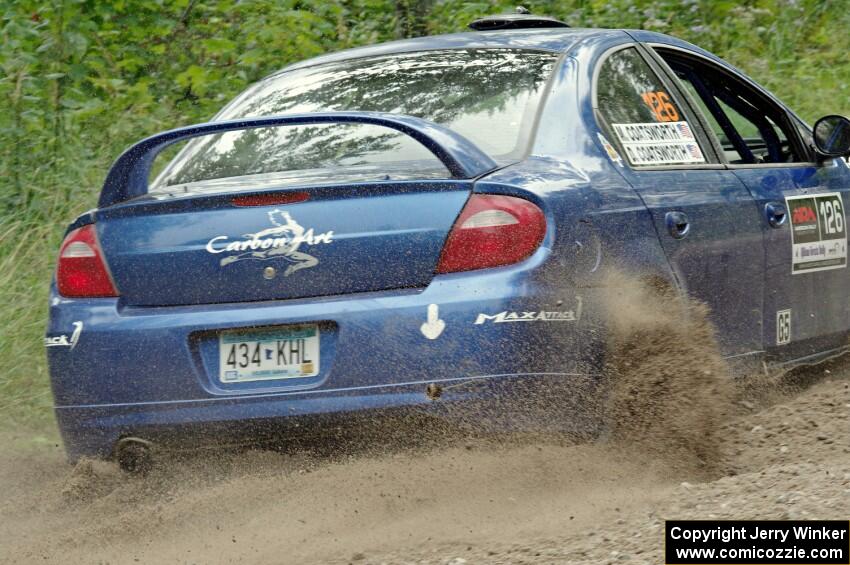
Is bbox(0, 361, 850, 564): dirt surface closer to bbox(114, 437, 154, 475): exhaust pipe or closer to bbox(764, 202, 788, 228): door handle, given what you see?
bbox(114, 437, 154, 475): exhaust pipe

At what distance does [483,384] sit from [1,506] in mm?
1972

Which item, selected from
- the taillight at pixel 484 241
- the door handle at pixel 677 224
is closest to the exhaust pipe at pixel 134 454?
the taillight at pixel 484 241

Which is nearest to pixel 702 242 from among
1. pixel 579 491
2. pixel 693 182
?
pixel 693 182

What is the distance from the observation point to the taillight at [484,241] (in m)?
3.87

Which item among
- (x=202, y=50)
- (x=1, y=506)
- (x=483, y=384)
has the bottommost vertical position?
(x=1, y=506)

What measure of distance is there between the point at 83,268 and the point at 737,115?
10.6 ft

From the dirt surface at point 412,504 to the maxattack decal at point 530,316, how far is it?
34 cm

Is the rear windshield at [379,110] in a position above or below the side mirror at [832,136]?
above

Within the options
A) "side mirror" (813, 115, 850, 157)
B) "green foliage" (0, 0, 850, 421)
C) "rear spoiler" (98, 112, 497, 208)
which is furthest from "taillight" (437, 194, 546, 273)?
"green foliage" (0, 0, 850, 421)

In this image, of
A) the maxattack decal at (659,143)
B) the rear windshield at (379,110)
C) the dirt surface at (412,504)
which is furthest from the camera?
the maxattack decal at (659,143)

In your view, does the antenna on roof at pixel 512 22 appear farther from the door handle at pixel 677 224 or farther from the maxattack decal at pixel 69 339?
the maxattack decal at pixel 69 339

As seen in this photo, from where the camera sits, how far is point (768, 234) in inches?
205

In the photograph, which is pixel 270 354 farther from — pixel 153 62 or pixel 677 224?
pixel 153 62

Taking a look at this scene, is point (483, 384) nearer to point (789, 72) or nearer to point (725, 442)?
point (725, 442)
